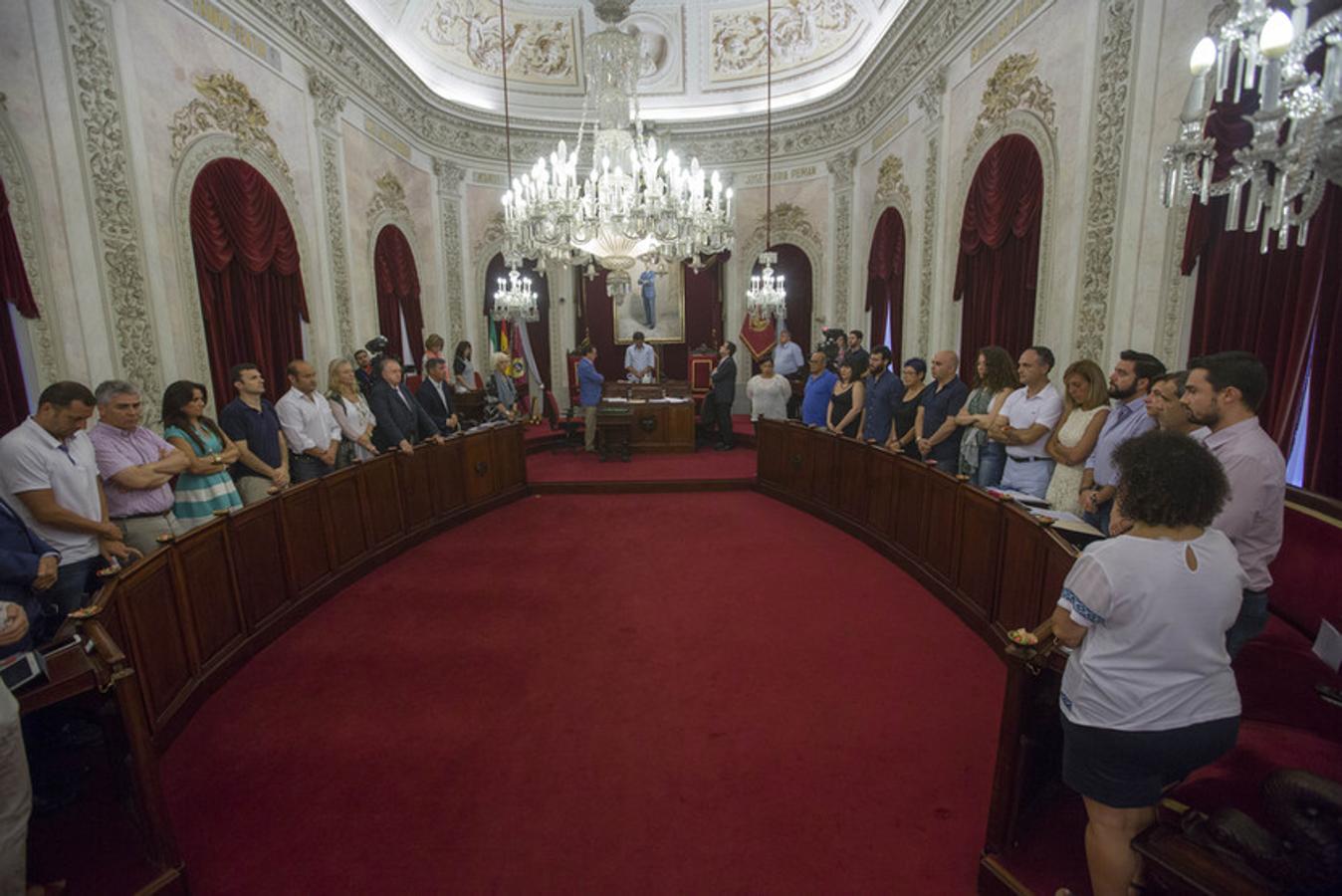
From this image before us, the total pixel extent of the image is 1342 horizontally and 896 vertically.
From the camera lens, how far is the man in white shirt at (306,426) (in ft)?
15.2

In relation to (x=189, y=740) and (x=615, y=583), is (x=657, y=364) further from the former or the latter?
(x=189, y=740)

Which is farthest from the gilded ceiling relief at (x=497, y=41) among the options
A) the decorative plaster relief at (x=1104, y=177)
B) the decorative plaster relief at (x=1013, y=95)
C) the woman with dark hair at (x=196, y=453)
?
the decorative plaster relief at (x=1104, y=177)

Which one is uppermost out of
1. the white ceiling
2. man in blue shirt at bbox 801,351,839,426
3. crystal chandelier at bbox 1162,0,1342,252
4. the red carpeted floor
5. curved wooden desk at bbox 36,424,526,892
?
the white ceiling

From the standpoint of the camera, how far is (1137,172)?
14.5 feet

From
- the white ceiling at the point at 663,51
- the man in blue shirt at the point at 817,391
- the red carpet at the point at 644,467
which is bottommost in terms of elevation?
the red carpet at the point at 644,467

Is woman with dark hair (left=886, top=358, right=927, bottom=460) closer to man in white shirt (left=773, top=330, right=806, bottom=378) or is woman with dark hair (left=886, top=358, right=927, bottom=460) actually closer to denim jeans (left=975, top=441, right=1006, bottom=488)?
denim jeans (left=975, top=441, right=1006, bottom=488)

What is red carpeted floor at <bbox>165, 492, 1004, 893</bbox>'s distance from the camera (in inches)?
89.8

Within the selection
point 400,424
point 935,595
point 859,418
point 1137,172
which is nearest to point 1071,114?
point 1137,172

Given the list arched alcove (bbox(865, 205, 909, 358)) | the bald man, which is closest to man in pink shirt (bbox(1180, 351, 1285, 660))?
the bald man

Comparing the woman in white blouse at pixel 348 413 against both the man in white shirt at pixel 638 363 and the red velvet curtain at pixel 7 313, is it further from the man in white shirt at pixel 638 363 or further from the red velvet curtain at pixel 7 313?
the man in white shirt at pixel 638 363

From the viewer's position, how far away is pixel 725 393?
9.30m

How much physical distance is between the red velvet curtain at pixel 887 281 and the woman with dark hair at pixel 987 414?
418cm

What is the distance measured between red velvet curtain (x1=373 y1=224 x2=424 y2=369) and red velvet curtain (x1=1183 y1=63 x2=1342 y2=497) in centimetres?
854

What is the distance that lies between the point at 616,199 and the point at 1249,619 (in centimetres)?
543
